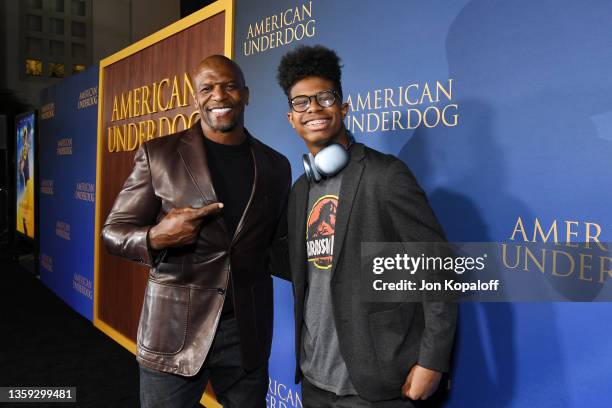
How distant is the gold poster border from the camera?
10.8 ft

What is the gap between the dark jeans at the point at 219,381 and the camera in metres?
1.77

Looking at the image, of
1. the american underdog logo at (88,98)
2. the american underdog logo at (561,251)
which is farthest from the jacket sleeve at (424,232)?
the american underdog logo at (88,98)

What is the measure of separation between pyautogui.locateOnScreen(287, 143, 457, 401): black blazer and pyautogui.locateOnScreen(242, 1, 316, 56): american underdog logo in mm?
1419

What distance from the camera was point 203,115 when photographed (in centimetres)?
184

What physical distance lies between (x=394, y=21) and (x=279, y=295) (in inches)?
63.4

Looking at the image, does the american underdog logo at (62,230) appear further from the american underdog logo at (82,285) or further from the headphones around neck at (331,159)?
the headphones around neck at (331,159)

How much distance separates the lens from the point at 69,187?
6.28 metres

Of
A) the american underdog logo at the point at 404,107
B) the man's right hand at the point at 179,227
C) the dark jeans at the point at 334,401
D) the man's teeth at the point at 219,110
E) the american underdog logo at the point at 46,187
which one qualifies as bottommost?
the dark jeans at the point at 334,401

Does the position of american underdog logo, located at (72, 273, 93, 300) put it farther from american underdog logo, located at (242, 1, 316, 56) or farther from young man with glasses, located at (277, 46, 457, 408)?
young man with glasses, located at (277, 46, 457, 408)

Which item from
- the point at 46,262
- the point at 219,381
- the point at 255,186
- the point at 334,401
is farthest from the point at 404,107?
the point at 46,262

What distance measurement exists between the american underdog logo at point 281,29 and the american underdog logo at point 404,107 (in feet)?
1.91

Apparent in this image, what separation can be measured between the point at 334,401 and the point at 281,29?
2079 millimetres

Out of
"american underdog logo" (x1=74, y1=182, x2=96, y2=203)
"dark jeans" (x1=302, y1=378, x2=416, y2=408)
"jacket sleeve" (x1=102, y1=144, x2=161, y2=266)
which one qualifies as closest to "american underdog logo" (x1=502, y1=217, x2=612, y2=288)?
"dark jeans" (x1=302, y1=378, x2=416, y2=408)

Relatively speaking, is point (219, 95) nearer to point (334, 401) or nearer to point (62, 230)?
point (334, 401)
